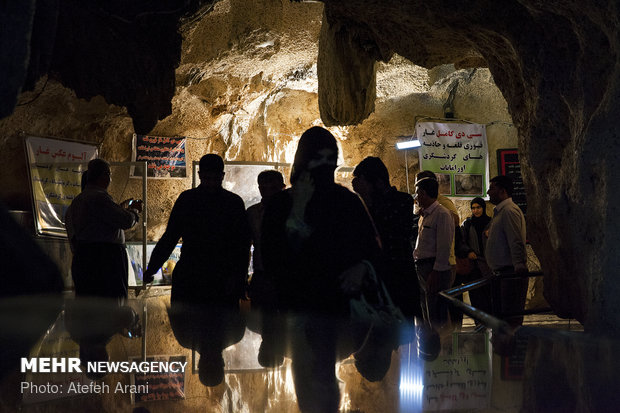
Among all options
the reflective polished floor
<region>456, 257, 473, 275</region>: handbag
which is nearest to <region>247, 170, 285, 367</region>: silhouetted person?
the reflective polished floor

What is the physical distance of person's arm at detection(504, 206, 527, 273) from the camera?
15.5 ft

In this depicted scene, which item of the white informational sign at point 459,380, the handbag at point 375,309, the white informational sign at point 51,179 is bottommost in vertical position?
the white informational sign at point 459,380

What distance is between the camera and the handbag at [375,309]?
2.59 meters

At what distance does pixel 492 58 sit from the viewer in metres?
4.89

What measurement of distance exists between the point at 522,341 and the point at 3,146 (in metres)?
7.21

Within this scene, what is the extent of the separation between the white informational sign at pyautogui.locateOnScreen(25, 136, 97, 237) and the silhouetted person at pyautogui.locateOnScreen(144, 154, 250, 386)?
4.44 m

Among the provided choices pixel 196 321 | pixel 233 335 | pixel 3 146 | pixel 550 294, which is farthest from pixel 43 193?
pixel 550 294

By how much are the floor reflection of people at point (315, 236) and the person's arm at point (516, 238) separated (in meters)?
2.60

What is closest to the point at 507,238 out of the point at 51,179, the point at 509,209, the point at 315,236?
the point at 509,209

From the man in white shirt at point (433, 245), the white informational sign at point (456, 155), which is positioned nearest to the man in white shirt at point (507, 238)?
the man in white shirt at point (433, 245)

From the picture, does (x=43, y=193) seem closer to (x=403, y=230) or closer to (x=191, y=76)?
(x=191, y=76)

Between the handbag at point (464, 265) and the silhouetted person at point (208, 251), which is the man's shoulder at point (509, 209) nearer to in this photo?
the handbag at point (464, 265)

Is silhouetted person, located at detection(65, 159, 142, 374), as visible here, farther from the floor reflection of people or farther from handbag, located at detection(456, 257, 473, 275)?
handbag, located at detection(456, 257, 473, 275)

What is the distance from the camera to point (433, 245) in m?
4.62
